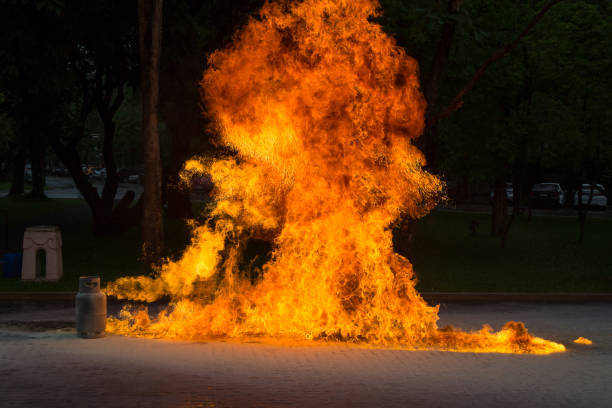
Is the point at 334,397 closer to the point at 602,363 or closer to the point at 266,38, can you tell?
the point at 602,363

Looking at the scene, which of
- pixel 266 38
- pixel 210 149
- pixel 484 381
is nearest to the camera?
pixel 484 381

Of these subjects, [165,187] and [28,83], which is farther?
[165,187]

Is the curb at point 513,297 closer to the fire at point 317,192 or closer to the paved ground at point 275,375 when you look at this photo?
the fire at point 317,192

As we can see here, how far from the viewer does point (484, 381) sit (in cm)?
795

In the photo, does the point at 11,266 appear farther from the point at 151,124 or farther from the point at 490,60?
the point at 490,60

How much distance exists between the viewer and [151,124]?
18.8 m

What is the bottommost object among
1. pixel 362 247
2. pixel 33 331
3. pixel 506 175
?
pixel 33 331

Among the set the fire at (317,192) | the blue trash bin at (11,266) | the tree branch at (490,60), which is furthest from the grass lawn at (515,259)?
the blue trash bin at (11,266)

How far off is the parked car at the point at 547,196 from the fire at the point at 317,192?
40401 mm

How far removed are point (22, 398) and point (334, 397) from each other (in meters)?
2.76

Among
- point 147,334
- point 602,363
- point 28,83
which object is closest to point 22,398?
point 147,334

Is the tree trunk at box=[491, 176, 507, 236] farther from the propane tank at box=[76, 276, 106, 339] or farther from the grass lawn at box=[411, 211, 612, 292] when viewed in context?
the propane tank at box=[76, 276, 106, 339]

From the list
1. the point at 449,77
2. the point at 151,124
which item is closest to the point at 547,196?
the point at 449,77

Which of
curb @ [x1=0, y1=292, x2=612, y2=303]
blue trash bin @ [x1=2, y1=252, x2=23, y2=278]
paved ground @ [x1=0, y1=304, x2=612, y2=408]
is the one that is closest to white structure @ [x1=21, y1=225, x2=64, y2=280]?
blue trash bin @ [x1=2, y1=252, x2=23, y2=278]
